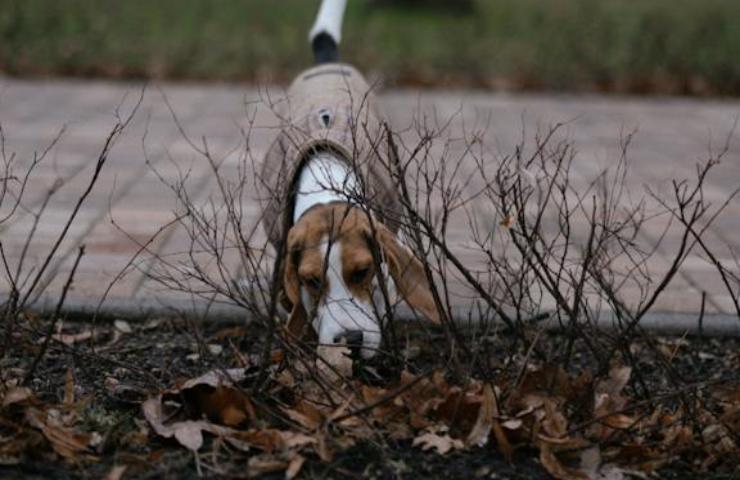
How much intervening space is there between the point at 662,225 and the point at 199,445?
3348mm

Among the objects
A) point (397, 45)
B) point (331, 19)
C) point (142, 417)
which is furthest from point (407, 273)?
Result: point (397, 45)

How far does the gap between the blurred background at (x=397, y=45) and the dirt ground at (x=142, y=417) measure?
4362 millimetres

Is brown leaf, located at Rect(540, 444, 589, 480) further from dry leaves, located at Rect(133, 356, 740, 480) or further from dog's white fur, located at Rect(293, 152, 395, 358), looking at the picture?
dog's white fur, located at Rect(293, 152, 395, 358)

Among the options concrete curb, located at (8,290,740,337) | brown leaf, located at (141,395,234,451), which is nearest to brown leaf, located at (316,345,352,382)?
brown leaf, located at (141,395,234,451)

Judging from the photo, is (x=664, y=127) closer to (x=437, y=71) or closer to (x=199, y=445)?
(x=437, y=71)

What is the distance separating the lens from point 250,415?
334cm

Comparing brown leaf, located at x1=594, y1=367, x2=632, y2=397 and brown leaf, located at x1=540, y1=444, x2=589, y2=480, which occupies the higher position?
brown leaf, located at x1=594, y1=367, x2=632, y2=397

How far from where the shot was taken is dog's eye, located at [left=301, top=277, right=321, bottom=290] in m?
3.83

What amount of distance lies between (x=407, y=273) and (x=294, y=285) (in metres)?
0.34

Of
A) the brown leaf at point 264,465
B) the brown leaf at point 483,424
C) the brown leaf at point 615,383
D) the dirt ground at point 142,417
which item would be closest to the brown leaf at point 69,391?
the dirt ground at point 142,417

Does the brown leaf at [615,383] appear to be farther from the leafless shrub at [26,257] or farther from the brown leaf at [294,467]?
the leafless shrub at [26,257]

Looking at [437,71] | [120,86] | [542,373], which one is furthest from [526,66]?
[542,373]

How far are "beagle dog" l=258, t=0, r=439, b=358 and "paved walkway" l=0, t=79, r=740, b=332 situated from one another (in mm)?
227

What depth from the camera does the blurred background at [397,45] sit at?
10.1 m
